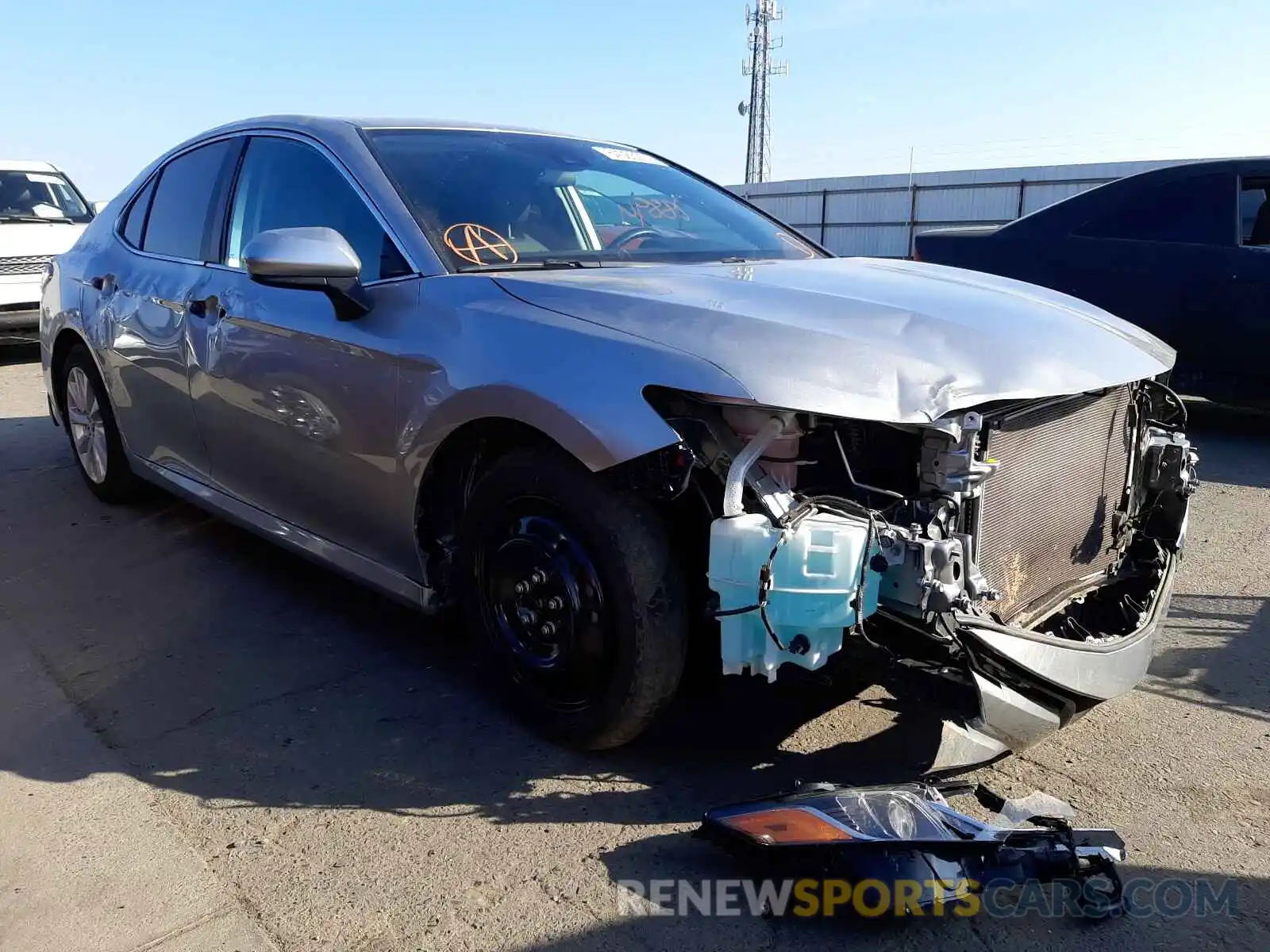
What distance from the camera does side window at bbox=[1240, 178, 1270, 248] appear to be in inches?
238

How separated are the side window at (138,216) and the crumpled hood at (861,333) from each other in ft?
7.94

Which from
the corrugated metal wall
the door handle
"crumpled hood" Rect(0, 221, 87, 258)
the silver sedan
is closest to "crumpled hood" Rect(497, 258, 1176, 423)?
the silver sedan

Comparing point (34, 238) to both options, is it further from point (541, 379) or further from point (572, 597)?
point (572, 597)

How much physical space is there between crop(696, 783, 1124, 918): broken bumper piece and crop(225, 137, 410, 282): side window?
5.83 ft

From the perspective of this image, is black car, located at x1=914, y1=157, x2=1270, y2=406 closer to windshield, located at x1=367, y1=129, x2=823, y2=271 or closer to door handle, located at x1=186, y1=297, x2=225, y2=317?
windshield, located at x1=367, y1=129, x2=823, y2=271

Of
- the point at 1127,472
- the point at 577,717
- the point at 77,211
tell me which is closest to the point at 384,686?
the point at 577,717

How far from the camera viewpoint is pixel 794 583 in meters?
2.17

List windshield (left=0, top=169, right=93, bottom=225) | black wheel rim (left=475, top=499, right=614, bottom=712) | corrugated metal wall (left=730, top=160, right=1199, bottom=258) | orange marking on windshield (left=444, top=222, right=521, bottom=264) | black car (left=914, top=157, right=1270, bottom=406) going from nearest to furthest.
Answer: black wheel rim (left=475, top=499, right=614, bottom=712)
orange marking on windshield (left=444, top=222, right=521, bottom=264)
black car (left=914, top=157, right=1270, bottom=406)
windshield (left=0, top=169, right=93, bottom=225)
corrugated metal wall (left=730, top=160, right=1199, bottom=258)

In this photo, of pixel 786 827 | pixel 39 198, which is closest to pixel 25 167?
pixel 39 198

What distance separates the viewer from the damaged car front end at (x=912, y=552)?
7.12ft

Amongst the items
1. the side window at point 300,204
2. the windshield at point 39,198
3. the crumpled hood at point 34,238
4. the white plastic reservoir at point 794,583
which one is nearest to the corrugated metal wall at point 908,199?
the windshield at point 39,198

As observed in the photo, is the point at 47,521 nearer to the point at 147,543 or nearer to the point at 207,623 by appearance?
the point at 147,543

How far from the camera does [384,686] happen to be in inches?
124

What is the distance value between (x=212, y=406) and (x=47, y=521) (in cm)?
186
